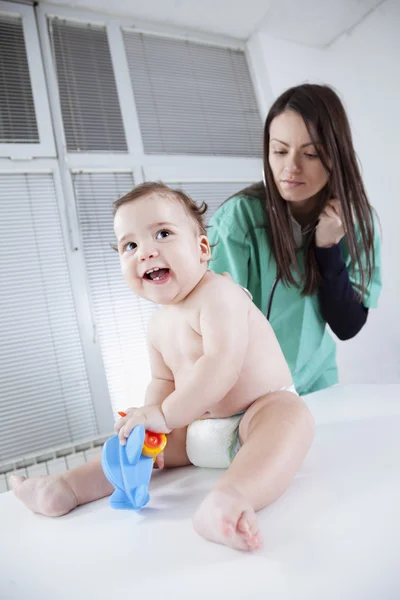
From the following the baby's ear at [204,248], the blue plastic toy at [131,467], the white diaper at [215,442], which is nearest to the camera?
the blue plastic toy at [131,467]

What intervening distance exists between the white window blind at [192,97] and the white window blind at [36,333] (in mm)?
834

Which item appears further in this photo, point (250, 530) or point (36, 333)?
point (36, 333)

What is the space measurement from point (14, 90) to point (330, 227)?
6.97 feet

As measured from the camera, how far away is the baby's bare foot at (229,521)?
423 mm

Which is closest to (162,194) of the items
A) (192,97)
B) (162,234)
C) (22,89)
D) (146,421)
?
(162,234)

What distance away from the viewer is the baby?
60 cm

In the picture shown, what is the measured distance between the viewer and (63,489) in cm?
65

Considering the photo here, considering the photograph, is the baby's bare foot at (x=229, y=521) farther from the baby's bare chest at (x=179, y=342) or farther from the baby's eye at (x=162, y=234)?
the baby's eye at (x=162, y=234)

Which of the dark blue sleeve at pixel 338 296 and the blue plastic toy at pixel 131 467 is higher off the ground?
the dark blue sleeve at pixel 338 296

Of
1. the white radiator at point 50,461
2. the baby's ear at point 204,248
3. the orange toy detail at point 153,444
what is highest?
the baby's ear at point 204,248

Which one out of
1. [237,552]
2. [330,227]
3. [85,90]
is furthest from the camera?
[85,90]

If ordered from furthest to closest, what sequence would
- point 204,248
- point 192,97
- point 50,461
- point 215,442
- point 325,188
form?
Result: 1. point 192,97
2. point 50,461
3. point 325,188
4. point 204,248
5. point 215,442

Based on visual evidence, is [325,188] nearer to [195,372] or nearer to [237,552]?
[195,372]

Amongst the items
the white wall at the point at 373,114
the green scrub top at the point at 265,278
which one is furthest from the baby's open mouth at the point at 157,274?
the white wall at the point at 373,114
